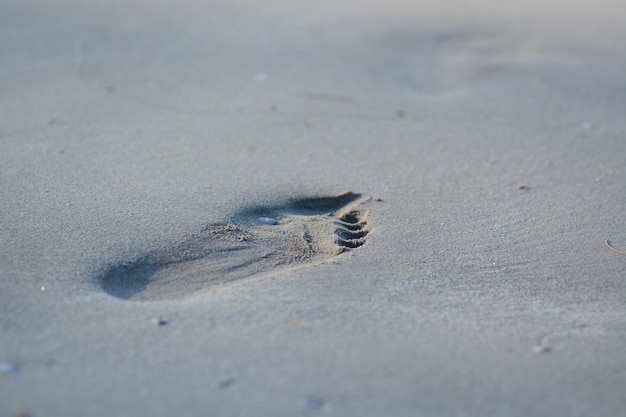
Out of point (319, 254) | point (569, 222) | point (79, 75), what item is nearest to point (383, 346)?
point (319, 254)

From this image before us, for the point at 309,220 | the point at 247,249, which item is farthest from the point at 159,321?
the point at 309,220

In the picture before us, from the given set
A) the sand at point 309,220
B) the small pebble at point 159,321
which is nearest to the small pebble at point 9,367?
the sand at point 309,220

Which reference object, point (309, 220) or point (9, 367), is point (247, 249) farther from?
point (9, 367)

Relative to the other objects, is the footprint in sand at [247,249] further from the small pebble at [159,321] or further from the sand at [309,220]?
the small pebble at [159,321]

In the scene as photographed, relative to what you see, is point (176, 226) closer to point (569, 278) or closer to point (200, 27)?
point (569, 278)

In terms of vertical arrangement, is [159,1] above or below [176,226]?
above

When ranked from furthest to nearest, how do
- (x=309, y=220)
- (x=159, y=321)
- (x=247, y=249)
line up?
(x=309, y=220)
(x=247, y=249)
(x=159, y=321)

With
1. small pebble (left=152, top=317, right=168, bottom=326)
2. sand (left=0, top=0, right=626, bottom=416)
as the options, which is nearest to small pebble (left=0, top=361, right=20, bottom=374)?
sand (left=0, top=0, right=626, bottom=416)
